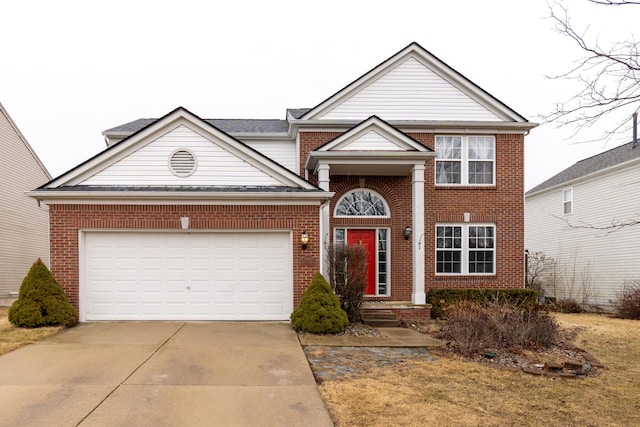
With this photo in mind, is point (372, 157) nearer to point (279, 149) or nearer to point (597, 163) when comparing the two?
point (279, 149)

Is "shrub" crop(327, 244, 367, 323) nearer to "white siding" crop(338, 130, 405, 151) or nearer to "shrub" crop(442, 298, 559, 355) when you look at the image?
"shrub" crop(442, 298, 559, 355)

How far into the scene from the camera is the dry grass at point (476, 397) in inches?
194

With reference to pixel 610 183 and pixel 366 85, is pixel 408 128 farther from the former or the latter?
pixel 610 183

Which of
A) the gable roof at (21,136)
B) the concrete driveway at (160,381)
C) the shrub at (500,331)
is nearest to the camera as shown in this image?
the concrete driveway at (160,381)

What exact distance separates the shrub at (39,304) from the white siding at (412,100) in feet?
32.0

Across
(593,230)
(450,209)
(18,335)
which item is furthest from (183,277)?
(593,230)

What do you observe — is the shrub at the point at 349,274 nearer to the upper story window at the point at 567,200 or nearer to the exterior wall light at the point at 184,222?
the exterior wall light at the point at 184,222

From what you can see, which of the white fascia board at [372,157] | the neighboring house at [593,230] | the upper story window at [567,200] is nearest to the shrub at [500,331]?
the white fascia board at [372,157]

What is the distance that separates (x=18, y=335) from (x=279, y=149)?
9.47 meters

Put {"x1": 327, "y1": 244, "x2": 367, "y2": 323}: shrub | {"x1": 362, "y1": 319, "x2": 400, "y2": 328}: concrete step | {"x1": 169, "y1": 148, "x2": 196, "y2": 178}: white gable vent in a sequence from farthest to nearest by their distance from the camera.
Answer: {"x1": 362, "y1": 319, "x2": 400, "y2": 328}: concrete step < {"x1": 327, "y1": 244, "x2": 367, "y2": 323}: shrub < {"x1": 169, "y1": 148, "x2": 196, "y2": 178}: white gable vent

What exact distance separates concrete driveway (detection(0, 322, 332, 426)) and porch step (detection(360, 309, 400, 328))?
3.16 meters

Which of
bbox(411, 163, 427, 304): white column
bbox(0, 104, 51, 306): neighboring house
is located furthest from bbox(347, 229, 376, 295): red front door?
bbox(0, 104, 51, 306): neighboring house

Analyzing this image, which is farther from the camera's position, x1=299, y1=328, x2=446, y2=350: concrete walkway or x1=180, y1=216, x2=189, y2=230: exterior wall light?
x1=180, y1=216, x2=189, y2=230: exterior wall light

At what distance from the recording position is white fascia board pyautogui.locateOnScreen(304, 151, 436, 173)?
12047 mm
